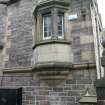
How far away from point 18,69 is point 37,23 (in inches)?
77.5

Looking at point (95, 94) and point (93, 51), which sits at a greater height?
point (93, 51)

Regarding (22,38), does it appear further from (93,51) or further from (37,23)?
(93,51)

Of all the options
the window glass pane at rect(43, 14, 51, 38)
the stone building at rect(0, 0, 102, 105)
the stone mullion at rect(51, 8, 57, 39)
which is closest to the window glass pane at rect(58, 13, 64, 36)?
the stone building at rect(0, 0, 102, 105)

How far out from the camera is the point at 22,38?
852cm

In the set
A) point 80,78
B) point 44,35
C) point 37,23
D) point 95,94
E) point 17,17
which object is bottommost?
point 95,94

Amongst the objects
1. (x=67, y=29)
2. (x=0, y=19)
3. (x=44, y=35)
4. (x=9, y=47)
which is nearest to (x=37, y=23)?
(x=44, y=35)

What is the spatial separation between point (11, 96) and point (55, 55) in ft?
7.36

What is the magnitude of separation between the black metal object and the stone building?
0.25 metres

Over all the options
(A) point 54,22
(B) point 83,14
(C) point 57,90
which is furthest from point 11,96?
(B) point 83,14

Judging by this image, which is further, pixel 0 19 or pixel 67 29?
pixel 0 19

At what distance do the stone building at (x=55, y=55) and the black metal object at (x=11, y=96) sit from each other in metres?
0.25

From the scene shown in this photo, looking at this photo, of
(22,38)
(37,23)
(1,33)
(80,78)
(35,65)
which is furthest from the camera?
(1,33)

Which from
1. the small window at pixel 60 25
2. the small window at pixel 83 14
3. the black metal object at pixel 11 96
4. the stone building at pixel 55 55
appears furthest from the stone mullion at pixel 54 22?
the black metal object at pixel 11 96

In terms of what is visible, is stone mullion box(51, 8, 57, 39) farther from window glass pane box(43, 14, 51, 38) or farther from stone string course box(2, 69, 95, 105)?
stone string course box(2, 69, 95, 105)
